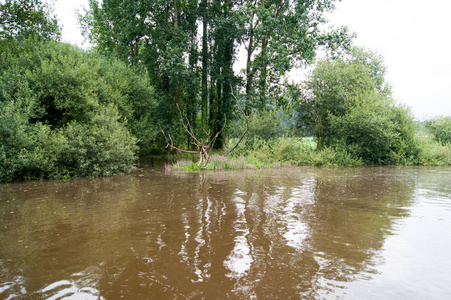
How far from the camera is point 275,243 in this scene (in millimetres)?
4543

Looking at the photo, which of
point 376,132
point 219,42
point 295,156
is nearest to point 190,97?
point 219,42

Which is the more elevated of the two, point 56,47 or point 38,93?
point 56,47

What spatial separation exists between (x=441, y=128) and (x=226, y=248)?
3031 cm

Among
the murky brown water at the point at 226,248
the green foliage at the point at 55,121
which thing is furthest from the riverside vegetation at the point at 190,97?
the murky brown water at the point at 226,248

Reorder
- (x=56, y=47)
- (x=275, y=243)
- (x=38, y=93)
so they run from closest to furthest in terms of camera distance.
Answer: (x=275, y=243) < (x=38, y=93) < (x=56, y=47)

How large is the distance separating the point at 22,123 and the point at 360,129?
755 inches

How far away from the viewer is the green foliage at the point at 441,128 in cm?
2666

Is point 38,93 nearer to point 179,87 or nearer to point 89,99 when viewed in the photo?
point 89,99

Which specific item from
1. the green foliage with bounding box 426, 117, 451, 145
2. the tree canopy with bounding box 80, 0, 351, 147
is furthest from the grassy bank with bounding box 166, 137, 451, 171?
the green foliage with bounding box 426, 117, 451, 145

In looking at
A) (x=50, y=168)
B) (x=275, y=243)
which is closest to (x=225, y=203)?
(x=275, y=243)

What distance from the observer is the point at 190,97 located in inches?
1023

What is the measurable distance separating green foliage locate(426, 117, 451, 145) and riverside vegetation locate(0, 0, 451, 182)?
0.11 meters

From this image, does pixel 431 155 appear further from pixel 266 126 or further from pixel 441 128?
pixel 266 126

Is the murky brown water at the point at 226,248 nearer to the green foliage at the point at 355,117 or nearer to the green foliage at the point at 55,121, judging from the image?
the green foliage at the point at 55,121
